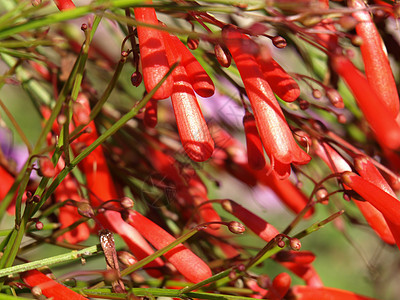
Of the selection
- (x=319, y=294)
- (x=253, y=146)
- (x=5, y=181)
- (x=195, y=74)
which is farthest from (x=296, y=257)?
(x=5, y=181)

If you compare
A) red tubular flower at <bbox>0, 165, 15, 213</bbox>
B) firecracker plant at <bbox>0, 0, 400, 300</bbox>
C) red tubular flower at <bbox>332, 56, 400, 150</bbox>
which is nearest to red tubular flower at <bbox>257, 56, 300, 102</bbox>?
firecracker plant at <bbox>0, 0, 400, 300</bbox>

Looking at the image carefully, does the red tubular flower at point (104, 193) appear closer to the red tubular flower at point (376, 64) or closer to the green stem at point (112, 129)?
the green stem at point (112, 129)

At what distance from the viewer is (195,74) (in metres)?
0.57

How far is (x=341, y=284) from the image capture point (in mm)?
2090

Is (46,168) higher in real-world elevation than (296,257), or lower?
higher

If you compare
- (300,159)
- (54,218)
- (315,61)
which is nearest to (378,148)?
(315,61)

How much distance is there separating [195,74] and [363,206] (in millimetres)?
244

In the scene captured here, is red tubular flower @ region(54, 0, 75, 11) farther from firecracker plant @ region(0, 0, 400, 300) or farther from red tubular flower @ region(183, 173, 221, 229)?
red tubular flower @ region(183, 173, 221, 229)

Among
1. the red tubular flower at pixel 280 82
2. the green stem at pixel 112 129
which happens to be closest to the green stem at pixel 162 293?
the green stem at pixel 112 129

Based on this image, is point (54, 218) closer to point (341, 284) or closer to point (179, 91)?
point (179, 91)

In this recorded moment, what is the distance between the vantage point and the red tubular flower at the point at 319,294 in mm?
663

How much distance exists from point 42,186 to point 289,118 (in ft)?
0.94

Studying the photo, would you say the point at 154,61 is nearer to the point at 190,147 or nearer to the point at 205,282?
the point at 190,147

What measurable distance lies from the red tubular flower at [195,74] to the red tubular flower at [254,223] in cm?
19
